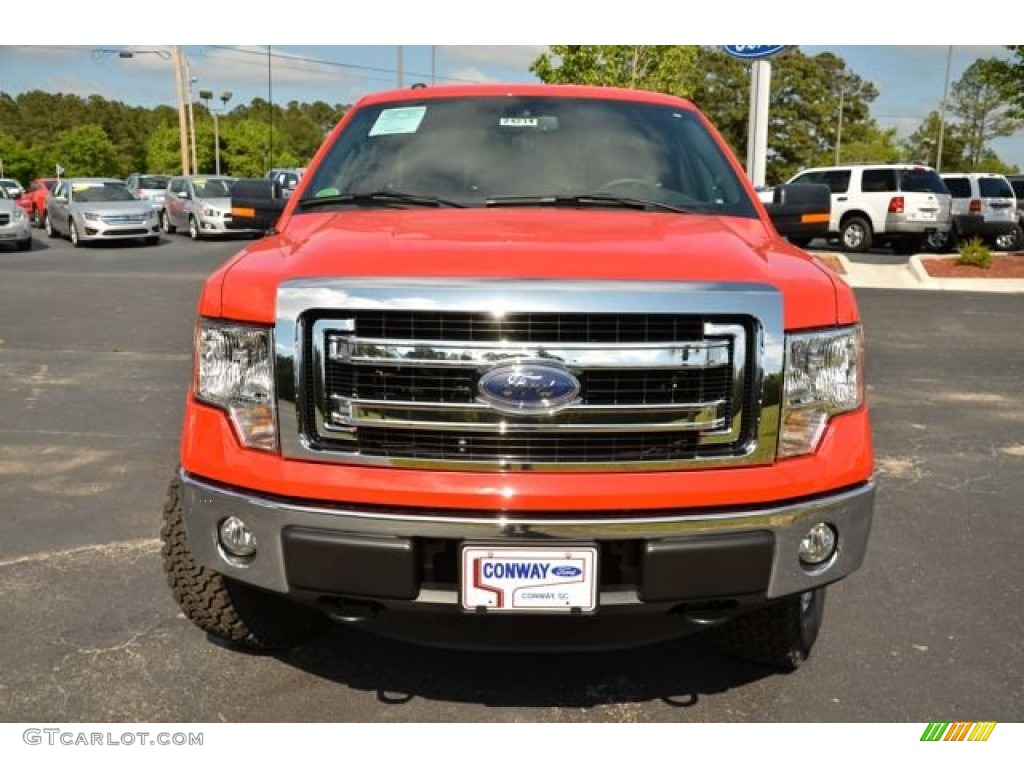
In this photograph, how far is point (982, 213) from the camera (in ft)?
65.2

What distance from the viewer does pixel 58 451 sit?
5.56m

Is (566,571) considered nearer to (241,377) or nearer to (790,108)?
(241,377)

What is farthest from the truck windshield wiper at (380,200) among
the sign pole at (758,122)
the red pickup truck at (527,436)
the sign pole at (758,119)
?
the sign pole at (758,122)

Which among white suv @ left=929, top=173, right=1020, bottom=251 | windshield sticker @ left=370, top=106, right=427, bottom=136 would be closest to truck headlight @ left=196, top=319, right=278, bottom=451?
windshield sticker @ left=370, top=106, right=427, bottom=136

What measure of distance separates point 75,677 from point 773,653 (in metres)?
2.23

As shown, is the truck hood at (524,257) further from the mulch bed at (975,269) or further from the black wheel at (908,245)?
the black wheel at (908,245)

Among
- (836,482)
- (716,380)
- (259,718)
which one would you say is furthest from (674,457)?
(259,718)

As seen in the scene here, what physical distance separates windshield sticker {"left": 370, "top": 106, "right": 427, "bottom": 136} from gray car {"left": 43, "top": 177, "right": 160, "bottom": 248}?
19.0 m

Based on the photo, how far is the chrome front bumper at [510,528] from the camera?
7.63 feet

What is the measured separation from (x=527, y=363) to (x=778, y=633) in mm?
1309

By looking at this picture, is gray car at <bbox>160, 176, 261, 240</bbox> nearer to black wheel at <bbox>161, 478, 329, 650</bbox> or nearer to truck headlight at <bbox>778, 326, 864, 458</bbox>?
black wheel at <bbox>161, 478, 329, 650</bbox>

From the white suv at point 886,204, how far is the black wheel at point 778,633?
16848mm

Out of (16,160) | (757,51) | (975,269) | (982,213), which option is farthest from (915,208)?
(16,160)
